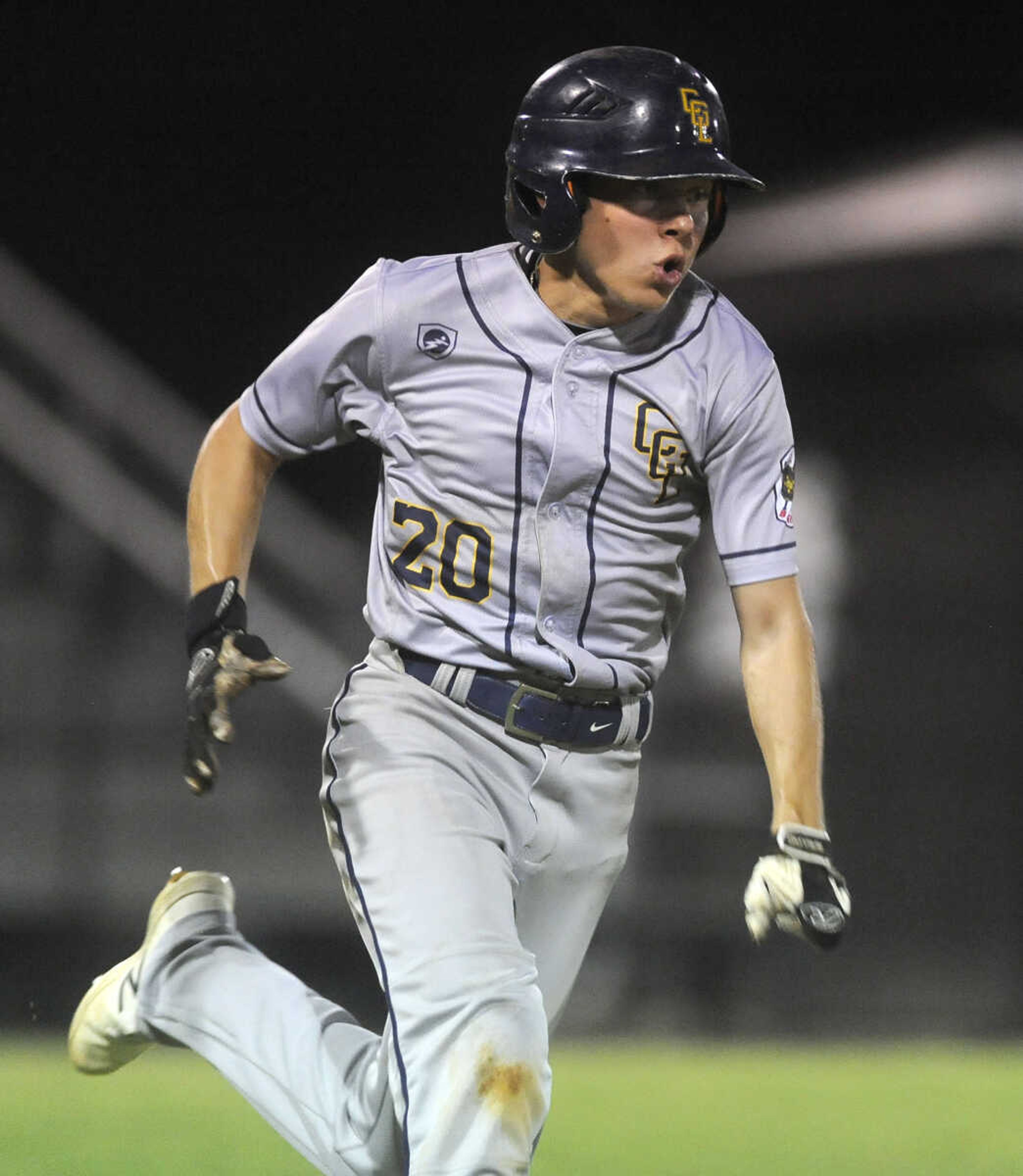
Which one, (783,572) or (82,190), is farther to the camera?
(82,190)

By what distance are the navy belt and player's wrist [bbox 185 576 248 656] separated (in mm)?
222

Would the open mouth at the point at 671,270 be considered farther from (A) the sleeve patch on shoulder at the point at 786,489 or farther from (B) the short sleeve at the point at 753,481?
(A) the sleeve patch on shoulder at the point at 786,489

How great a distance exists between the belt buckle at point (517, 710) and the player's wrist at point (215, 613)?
0.35m

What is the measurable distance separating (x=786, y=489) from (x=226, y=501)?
751mm

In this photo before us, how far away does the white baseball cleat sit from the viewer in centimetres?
272

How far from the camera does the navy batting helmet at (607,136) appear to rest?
2.40m

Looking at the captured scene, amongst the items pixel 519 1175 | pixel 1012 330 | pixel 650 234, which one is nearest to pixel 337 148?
pixel 1012 330

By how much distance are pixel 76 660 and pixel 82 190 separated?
124 centimetres

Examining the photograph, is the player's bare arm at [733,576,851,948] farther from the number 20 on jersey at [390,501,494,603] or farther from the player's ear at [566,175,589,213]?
the player's ear at [566,175,589,213]

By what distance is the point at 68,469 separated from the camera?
4.95m

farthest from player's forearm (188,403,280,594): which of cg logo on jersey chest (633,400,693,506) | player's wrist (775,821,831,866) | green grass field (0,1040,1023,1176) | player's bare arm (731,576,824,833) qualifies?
green grass field (0,1040,1023,1176)

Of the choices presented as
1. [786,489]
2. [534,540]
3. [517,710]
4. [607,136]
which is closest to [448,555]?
[534,540]

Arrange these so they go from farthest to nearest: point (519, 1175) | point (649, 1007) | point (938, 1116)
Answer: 1. point (649, 1007)
2. point (938, 1116)
3. point (519, 1175)

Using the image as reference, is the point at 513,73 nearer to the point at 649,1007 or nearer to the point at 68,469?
the point at 68,469
